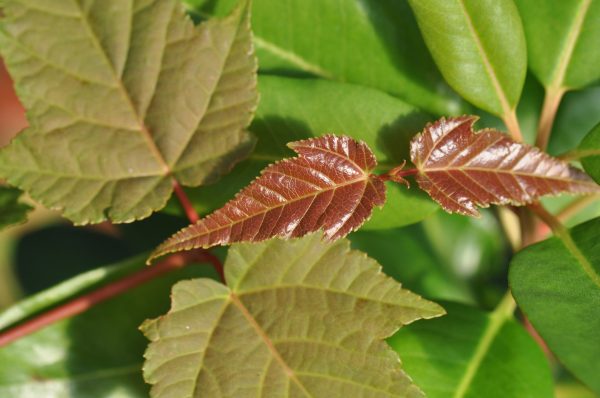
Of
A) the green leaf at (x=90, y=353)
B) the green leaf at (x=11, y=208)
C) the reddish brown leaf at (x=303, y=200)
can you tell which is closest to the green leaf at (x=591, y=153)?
the reddish brown leaf at (x=303, y=200)

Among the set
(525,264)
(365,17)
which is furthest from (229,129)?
(525,264)

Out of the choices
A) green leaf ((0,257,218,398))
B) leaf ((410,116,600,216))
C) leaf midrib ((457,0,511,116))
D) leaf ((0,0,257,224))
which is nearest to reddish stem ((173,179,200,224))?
leaf ((0,0,257,224))

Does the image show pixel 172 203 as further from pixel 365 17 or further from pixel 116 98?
pixel 365 17

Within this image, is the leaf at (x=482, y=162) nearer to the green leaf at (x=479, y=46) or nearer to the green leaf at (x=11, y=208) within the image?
the green leaf at (x=479, y=46)

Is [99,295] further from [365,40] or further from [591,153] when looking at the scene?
[591,153]

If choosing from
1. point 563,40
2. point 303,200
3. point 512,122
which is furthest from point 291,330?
point 563,40

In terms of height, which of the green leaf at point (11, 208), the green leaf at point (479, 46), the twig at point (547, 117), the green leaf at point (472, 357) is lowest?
the green leaf at point (472, 357)

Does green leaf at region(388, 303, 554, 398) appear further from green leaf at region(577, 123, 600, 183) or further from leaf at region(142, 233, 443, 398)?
green leaf at region(577, 123, 600, 183)
